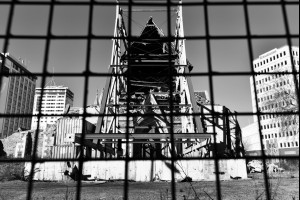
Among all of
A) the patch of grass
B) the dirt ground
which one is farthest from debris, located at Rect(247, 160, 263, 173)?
the patch of grass

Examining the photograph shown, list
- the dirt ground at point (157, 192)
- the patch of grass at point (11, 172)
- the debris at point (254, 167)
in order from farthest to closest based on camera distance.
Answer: the debris at point (254, 167) < the patch of grass at point (11, 172) < the dirt ground at point (157, 192)

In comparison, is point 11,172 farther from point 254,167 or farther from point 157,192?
point 254,167

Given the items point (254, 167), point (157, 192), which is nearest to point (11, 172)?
point (157, 192)

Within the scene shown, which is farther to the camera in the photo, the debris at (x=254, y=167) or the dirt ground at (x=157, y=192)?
the debris at (x=254, y=167)

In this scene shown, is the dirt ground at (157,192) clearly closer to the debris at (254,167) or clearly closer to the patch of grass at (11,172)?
the patch of grass at (11,172)

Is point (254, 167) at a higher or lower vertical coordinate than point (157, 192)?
higher

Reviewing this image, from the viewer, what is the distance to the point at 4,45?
7.61 ft

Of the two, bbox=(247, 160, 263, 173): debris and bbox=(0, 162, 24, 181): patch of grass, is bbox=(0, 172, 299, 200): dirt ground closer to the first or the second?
bbox=(0, 162, 24, 181): patch of grass

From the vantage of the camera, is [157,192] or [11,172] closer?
[157,192]

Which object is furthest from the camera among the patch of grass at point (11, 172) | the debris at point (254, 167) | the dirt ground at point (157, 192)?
the debris at point (254, 167)

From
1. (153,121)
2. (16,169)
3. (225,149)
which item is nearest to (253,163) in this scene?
(225,149)

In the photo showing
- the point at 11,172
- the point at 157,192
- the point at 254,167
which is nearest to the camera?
the point at 157,192

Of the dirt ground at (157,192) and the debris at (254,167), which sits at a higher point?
the debris at (254,167)

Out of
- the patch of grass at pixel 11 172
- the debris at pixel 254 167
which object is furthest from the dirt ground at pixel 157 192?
the debris at pixel 254 167
